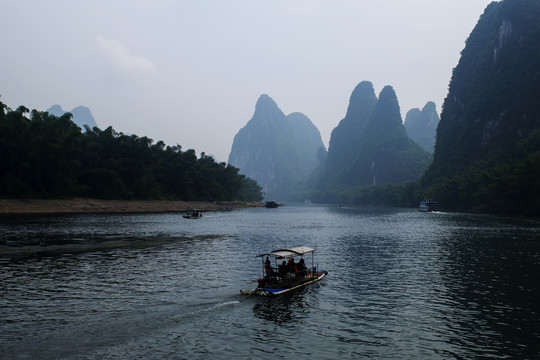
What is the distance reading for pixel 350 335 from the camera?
18.4 m

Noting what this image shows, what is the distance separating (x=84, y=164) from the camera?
389 feet

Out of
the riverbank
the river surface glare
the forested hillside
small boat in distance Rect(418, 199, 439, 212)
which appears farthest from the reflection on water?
small boat in distance Rect(418, 199, 439, 212)

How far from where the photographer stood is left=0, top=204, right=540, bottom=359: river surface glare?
16781 millimetres

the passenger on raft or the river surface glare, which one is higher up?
the passenger on raft

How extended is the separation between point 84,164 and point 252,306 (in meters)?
110

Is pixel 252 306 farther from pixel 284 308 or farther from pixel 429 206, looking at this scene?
pixel 429 206

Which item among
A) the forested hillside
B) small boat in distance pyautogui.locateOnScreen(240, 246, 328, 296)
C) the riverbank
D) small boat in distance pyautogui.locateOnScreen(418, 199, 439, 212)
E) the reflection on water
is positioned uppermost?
the forested hillside

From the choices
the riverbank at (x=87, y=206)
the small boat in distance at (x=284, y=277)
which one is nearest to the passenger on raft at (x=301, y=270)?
the small boat in distance at (x=284, y=277)

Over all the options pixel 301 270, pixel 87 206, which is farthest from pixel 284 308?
pixel 87 206

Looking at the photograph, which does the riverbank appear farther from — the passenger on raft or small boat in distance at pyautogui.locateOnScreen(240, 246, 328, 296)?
the passenger on raft

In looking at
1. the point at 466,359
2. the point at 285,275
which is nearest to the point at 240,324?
the point at 285,275

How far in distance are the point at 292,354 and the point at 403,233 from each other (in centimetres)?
5430

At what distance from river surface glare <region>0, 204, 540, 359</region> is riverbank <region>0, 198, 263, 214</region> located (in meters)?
53.0

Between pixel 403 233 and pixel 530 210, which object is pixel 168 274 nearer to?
pixel 403 233
